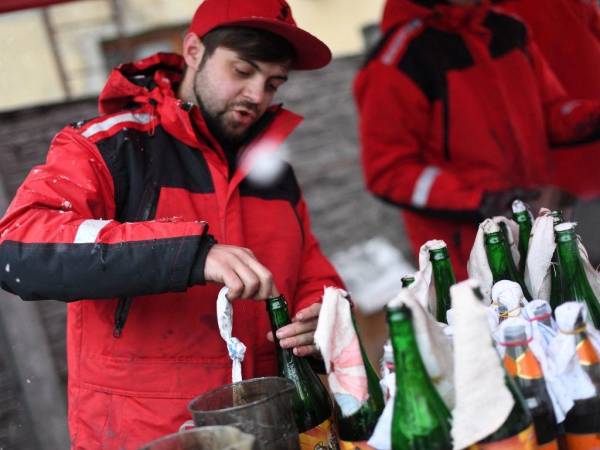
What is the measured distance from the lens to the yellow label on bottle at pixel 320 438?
1622 mm

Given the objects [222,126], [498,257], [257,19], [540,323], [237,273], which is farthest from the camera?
[222,126]

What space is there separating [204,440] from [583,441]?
678 millimetres

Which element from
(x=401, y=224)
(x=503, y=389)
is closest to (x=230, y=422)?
(x=503, y=389)

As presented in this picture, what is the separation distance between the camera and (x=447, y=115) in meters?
3.41

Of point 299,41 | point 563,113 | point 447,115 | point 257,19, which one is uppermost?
point 257,19

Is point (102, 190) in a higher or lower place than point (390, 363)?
higher

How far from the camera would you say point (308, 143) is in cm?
528

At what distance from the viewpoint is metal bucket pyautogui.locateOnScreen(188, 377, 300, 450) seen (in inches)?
55.1

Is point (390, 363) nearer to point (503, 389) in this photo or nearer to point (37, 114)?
point (503, 389)

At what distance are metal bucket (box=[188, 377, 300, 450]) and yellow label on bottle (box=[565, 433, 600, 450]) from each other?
499mm

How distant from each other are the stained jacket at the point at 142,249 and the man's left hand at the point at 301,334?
0.85 ft

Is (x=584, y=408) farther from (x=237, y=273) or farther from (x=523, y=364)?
(x=237, y=273)

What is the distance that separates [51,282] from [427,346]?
830 millimetres

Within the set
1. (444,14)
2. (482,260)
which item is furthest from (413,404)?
(444,14)
